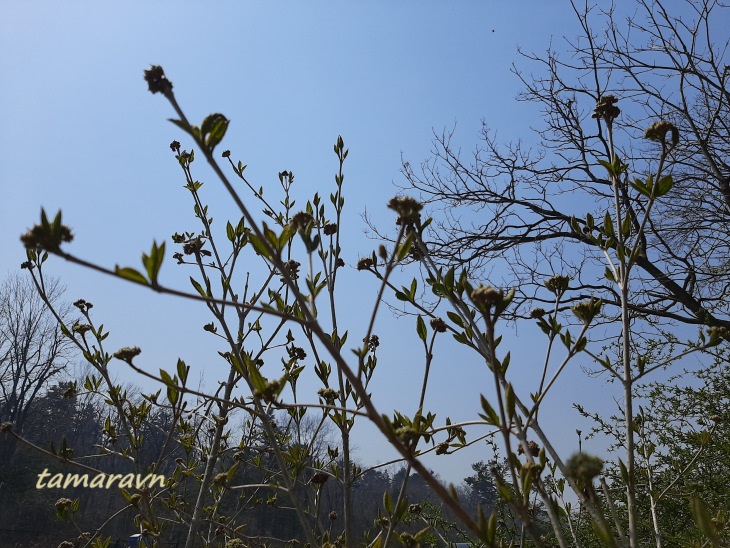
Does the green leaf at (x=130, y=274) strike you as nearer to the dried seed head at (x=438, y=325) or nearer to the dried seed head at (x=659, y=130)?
the dried seed head at (x=438, y=325)

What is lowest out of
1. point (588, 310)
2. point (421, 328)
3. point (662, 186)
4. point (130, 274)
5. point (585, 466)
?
point (585, 466)

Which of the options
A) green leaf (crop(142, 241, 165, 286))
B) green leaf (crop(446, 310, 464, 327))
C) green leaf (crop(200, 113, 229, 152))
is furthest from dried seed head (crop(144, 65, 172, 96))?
green leaf (crop(446, 310, 464, 327))

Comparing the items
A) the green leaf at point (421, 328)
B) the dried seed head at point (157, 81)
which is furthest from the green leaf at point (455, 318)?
the dried seed head at point (157, 81)

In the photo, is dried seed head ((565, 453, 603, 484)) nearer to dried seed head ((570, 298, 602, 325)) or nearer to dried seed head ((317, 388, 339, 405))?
dried seed head ((570, 298, 602, 325))

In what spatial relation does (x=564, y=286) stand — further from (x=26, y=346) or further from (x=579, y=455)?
(x=26, y=346)

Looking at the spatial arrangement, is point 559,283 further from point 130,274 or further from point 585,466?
point 130,274

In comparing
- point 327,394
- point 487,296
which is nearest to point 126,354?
point 327,394

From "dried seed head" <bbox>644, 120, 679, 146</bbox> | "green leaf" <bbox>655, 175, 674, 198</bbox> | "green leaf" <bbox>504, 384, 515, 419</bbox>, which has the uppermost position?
"dried seed head" <bbox>644, 120, 679, 146</bbox>

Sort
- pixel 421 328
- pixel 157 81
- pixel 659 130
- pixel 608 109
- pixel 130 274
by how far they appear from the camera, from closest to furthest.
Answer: pixel 130 274
pixel 157 81
pixel 659 130
pixel 608 109
pixel 421 328

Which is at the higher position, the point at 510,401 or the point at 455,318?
the point at 455,318

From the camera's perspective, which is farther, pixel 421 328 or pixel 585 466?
pixel 421 328

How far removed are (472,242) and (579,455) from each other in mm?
6821

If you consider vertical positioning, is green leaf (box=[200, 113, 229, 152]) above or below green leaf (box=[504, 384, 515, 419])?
above

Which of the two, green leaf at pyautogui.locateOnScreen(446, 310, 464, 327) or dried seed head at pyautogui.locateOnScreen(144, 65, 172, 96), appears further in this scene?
green leaf at pyautogui.locateOnScreen(446, 310, 464, 327)
